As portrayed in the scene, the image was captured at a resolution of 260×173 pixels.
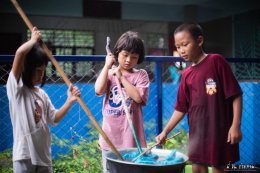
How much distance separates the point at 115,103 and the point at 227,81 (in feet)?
2.66

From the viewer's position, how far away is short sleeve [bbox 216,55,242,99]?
2404mm

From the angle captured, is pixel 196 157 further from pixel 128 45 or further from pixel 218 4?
pixel 218 4

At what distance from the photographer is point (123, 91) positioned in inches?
106

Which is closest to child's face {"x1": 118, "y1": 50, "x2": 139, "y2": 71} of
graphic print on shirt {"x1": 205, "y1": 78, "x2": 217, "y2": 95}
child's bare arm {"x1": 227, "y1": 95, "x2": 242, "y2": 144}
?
graphic print on shirt {"x1": 205, "y1": 78, "x2": 217, "y2": 95}

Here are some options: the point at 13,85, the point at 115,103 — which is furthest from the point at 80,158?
the point at 13,85

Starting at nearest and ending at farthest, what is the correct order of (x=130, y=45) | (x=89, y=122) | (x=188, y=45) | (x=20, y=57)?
(x=20, y=57)
(x=188, y=45)
(x=130, y=45)
(x=89, y=122)

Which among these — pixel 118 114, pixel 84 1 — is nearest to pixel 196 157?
pixel 118 114

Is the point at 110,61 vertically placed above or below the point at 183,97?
above

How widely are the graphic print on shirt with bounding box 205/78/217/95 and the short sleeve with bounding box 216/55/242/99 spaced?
6 cm

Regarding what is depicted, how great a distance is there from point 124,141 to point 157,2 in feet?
26.9

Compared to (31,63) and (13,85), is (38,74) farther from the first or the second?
(13,85)

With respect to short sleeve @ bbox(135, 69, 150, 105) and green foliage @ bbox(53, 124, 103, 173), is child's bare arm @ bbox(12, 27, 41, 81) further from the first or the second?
green foliage @ bbox(53, 124, 103, 173)

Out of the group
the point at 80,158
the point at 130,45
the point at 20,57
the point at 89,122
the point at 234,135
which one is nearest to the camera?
the point at 20,57

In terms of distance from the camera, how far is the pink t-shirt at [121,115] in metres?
2.65
